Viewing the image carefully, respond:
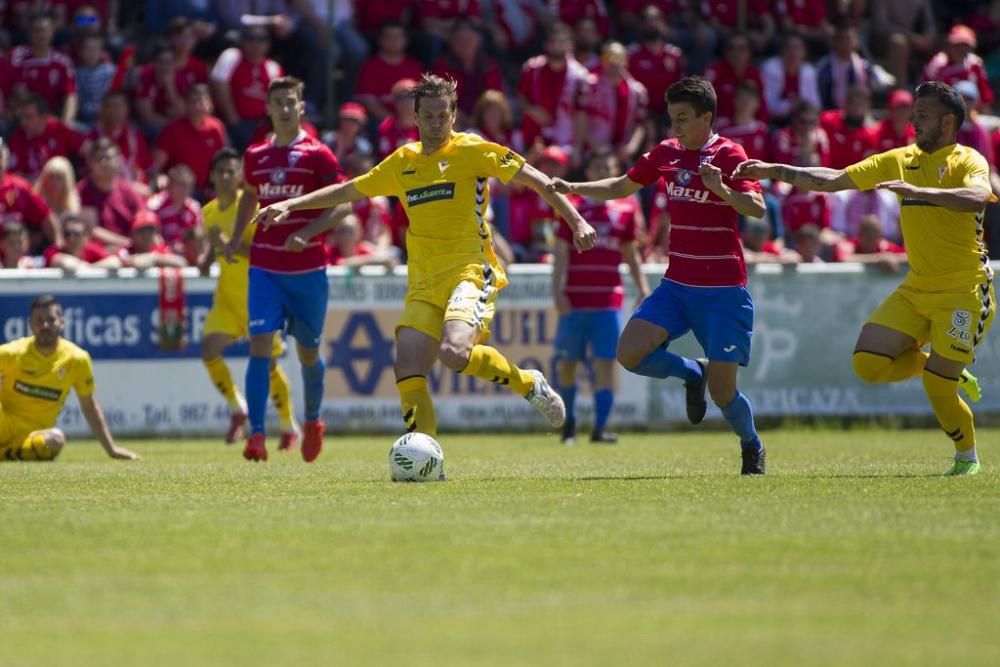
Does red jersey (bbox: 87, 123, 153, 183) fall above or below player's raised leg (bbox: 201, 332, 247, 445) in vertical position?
above

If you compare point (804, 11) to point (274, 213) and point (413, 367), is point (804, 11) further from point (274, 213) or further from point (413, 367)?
point (413, 367)

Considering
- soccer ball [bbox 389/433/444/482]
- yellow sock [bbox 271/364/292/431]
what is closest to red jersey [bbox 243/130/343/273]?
yellow sock [bbox 271/364/292/431]

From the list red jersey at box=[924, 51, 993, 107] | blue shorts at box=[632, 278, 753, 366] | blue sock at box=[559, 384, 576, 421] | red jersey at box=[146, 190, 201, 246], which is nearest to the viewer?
blue shorts at box=[632, 278, 753, 366]

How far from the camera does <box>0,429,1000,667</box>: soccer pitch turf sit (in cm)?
547

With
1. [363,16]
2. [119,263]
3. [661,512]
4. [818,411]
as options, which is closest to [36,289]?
[119,263]

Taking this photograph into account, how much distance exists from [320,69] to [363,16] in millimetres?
1198

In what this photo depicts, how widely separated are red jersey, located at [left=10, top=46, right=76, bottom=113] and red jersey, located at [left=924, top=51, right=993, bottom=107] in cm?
1066

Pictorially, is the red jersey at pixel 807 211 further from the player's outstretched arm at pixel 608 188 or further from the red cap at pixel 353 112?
the player's outstretched arm at pixel 608 188

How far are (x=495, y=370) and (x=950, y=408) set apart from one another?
2904mm

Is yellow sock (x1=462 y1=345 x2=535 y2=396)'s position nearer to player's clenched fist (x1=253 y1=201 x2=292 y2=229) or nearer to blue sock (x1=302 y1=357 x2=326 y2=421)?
player's clenched fist (x1=253 y1=201 x2=292 y2=229)

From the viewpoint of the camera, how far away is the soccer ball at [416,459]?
34.1 feet

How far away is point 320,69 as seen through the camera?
21.5 meters

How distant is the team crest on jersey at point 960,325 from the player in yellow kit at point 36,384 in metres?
6.86

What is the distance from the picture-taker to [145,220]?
1820 centimetres
